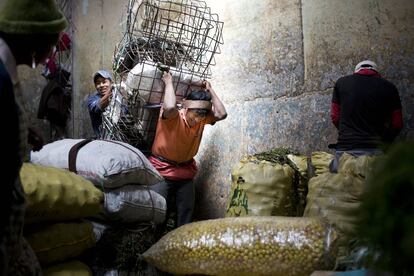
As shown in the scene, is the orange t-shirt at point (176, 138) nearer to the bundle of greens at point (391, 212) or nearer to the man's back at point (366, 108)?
the man's back at point (366, 108)

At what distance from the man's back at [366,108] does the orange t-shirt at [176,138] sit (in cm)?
116

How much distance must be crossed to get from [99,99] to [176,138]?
0.94m

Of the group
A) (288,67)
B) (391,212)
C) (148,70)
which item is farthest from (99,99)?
(391,212)

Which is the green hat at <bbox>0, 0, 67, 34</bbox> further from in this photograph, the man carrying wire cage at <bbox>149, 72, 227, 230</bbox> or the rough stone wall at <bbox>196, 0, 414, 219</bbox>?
the rough stone wall at <bbox>196, 0, 414, 219</bbox>

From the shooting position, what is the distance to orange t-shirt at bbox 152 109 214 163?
404 cm

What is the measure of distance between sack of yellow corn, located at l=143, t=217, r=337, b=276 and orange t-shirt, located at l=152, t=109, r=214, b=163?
5.24 ft

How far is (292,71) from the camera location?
4.04 metres

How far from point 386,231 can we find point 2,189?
3.61 ft

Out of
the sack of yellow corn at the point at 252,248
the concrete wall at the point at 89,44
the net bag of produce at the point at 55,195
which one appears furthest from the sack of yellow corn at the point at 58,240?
the concrete wall at the point at 89,44

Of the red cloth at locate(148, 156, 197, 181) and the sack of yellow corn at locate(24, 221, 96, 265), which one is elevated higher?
the red cloth at locate(148, 156, 197, 181)

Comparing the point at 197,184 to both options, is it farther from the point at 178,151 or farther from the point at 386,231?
the point at 386,231

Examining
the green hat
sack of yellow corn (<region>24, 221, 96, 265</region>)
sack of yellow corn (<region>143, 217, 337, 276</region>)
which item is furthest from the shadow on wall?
the green hat

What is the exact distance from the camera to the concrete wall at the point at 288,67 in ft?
11.5

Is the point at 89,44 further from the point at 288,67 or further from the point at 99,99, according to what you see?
the point at 288,67
